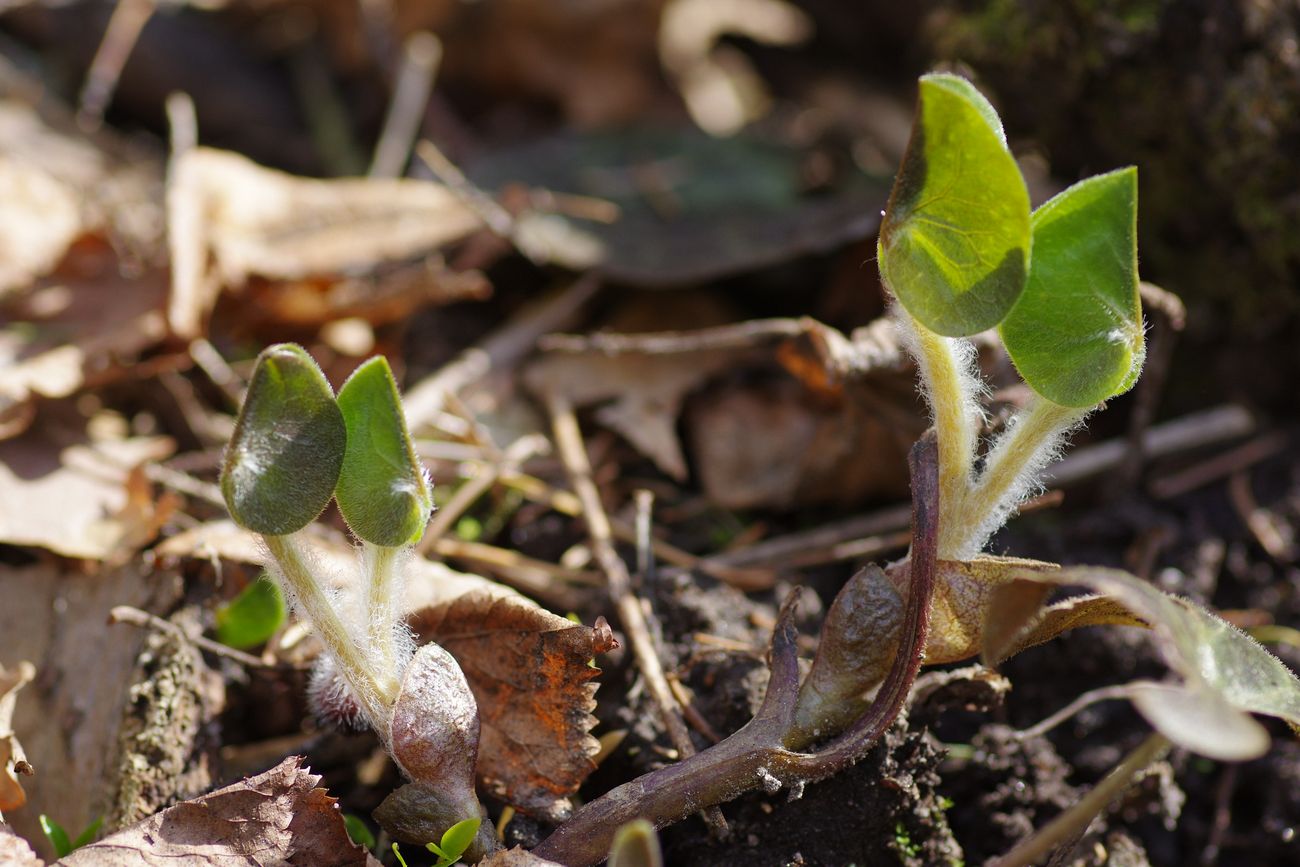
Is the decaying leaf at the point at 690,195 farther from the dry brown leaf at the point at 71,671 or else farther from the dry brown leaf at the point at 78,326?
the dry brown leaf at the point at 71,671

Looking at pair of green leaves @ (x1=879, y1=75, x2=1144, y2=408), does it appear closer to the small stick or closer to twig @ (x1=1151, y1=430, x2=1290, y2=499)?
twig @ (x1=1151, y1=430, x2=1290, y2=499)

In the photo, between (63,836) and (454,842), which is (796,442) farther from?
(63,836)

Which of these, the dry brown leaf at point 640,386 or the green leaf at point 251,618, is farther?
the dry brown leaf at point 640,386

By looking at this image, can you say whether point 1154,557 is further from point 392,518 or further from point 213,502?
point 213,502

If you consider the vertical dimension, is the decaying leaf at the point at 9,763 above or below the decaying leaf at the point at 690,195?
below

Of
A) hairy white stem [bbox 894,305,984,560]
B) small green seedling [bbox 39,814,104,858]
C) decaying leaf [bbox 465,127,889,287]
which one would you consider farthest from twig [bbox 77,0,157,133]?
hairy white stem [bbox 894,305,984,560]

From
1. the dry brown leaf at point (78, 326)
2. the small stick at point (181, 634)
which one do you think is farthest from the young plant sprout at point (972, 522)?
the dry brown leaf at point (78, 326)

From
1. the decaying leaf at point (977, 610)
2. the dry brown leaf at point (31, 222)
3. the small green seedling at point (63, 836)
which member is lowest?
the small green seedling at point (63, 836)

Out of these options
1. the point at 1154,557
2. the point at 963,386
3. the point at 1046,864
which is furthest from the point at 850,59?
the point at 1046,864
